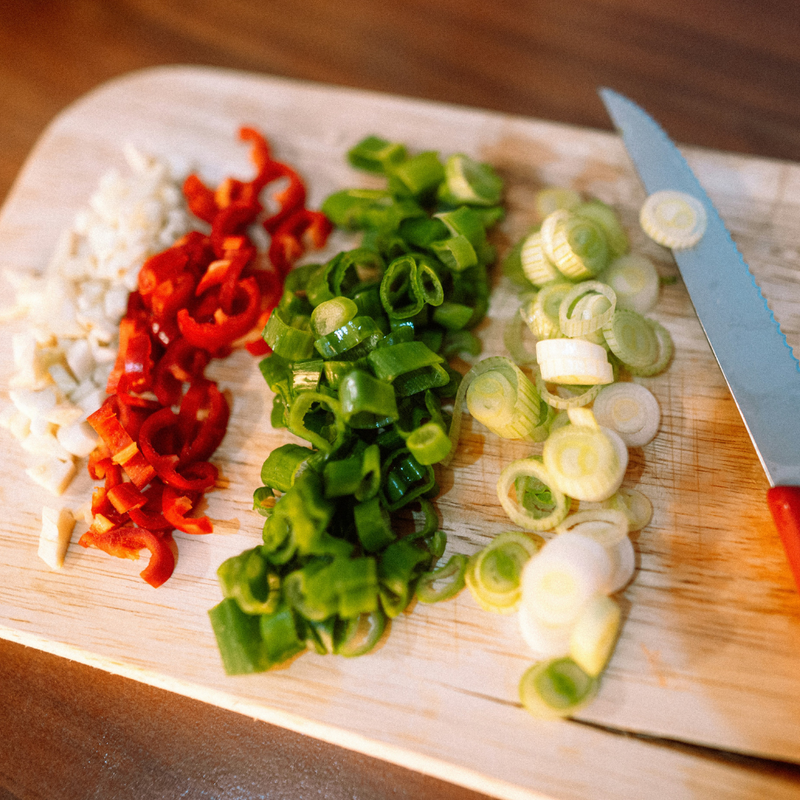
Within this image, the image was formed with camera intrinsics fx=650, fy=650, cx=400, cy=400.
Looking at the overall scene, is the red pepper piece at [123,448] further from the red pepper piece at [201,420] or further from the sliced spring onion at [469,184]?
the sliced spring onion at [469,184]

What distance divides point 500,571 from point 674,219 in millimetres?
1319

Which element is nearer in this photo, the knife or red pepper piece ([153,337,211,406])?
the knife

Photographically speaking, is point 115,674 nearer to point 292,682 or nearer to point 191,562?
point 191,562

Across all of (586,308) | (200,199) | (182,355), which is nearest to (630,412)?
(586,308)

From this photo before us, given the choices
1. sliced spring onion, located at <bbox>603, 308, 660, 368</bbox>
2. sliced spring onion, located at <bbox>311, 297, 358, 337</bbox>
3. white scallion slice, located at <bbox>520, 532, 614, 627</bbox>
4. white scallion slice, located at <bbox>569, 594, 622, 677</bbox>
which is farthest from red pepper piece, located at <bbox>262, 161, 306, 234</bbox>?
white scallion slice, located at <bbox>569, 594, 622, 677</bbox>

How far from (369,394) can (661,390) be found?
97 cm

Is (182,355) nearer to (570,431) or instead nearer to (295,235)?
(295,235)

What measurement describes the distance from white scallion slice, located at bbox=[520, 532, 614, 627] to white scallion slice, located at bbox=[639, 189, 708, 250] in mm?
1092

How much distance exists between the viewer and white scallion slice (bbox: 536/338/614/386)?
1938mm

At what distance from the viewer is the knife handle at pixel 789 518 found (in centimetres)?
167

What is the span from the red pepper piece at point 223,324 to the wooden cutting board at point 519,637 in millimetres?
102

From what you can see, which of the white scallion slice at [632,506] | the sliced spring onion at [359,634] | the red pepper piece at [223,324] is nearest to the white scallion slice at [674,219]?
the white scallion slice at [632,506]

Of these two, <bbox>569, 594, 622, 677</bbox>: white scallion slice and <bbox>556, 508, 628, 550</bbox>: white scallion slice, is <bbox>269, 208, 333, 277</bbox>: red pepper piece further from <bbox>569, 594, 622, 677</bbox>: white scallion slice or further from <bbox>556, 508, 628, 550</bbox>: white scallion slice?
<bbox>569, 594, 622, 677</bbox>: white scallion slice

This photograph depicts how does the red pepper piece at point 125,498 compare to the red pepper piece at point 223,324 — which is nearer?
the red pepper piece at point 125,498
